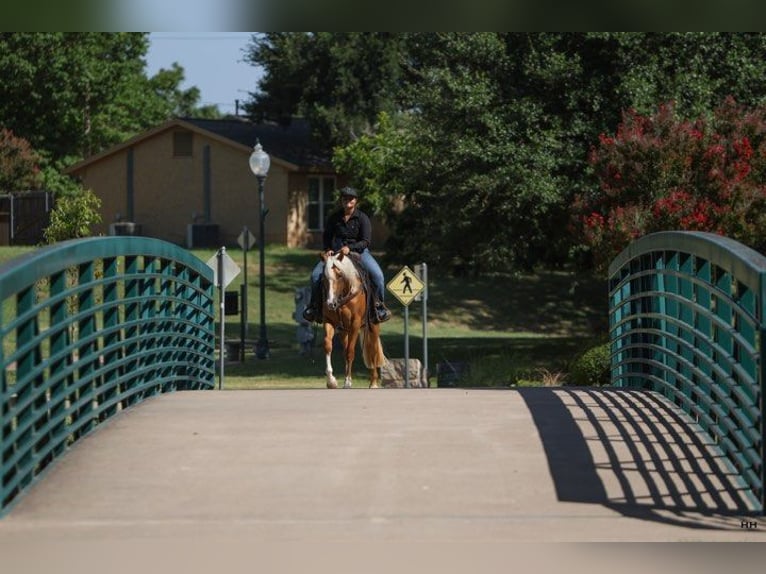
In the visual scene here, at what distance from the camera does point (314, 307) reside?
63.0 ft

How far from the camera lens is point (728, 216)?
2631cm

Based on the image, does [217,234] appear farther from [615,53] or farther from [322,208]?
[615,53]

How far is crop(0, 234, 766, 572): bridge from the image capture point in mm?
8258

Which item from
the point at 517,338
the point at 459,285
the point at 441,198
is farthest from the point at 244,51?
the point at 441,198

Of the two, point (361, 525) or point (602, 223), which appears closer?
point (361, 525)

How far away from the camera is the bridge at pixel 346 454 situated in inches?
325

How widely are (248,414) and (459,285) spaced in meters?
41.7

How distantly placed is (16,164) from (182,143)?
6644mm

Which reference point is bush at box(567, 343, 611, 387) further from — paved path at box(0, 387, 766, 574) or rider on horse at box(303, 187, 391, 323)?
paved path at box(0, 387, 766, 574)

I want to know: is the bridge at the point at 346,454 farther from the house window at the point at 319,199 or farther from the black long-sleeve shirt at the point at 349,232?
the house window at the point at 319,199

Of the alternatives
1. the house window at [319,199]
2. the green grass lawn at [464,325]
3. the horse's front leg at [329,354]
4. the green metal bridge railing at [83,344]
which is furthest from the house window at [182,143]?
the green metal bridge railing at [83,344]

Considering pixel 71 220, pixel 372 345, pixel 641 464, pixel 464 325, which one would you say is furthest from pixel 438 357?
pixel 641 464

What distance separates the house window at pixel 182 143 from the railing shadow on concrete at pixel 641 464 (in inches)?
1840

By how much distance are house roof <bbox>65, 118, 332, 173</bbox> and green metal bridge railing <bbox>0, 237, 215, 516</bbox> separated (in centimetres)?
4147
